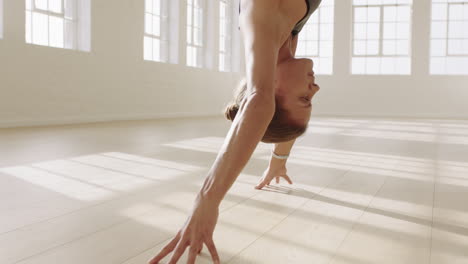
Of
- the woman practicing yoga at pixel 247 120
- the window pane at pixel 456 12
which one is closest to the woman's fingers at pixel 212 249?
the woman practicing yoga at pixel 247 120

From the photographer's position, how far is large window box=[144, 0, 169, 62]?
362 inches

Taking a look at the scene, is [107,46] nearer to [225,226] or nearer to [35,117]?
[35,117]

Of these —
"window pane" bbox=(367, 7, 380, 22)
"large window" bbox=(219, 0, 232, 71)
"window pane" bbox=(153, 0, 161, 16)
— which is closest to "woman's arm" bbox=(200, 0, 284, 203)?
"window pane" bbox=(153, 0, 161, 16)

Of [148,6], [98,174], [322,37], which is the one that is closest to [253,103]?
[98,174]

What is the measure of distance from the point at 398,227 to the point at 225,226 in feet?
2.00

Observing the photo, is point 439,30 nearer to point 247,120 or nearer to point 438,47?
point 438,47

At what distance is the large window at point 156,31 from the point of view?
30.2ft

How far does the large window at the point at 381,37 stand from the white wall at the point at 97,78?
550 cm

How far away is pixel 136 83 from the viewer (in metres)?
8.37

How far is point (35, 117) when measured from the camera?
6.21m

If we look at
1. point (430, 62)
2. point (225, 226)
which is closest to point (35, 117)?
point (225, 226)

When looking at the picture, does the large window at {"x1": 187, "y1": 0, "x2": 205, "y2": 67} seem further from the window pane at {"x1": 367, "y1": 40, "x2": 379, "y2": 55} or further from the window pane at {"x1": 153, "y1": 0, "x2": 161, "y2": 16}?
the window pane at {"x1": 367, "y1": 40, "x2": 379, "y2": 55}

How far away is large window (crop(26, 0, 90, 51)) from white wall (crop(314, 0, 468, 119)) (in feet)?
25.8

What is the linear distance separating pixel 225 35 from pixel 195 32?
182 cm
